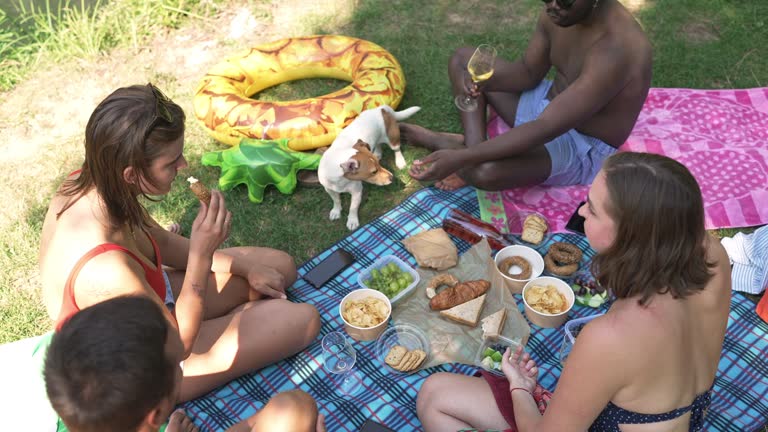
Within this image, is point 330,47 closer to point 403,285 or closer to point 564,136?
point 564,136

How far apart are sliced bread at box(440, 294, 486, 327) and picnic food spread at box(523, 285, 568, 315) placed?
0.28 metres

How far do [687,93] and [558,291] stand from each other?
8.90ft

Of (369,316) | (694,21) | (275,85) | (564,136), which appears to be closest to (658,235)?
(369,316)

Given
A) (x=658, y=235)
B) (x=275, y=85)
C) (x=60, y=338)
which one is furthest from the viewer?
(x=275, y=85)

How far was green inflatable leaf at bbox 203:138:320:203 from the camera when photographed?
434 centimetres

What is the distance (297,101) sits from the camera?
4770mm

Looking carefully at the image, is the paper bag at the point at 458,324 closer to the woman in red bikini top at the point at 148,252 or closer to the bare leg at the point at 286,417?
the woman in red bikini top at the point at 148,252

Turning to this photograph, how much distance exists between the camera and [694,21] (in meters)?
5.88

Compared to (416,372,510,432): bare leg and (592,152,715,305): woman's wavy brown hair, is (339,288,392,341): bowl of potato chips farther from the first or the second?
(592,152,715,305): woman's wavy brown hair

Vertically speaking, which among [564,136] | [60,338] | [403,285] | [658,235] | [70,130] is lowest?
[70,130]

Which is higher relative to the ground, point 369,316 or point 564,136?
point 564,136

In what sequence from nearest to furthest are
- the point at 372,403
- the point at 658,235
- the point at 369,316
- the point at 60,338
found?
the point at 60,338, the point at 658,235, the point at 372,403, the point at 369,316

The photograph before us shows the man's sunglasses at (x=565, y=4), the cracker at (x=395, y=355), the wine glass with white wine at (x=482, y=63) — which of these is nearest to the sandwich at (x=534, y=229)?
the wine glass with white wine at (x=482, y=63)

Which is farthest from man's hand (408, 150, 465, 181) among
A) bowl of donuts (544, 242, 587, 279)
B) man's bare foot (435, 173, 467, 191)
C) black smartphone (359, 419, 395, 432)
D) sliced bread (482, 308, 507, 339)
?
black smartphone (359, 419, 395, 432)
